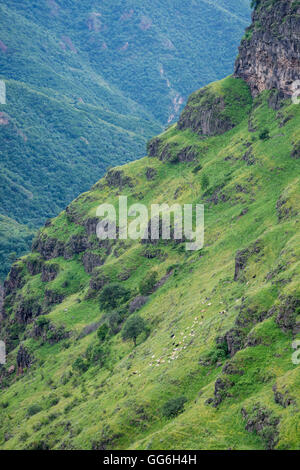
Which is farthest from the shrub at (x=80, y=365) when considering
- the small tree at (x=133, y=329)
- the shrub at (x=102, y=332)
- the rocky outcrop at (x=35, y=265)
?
the rocky outcrop at (x=35, y=265)

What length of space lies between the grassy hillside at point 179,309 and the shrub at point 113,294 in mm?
246

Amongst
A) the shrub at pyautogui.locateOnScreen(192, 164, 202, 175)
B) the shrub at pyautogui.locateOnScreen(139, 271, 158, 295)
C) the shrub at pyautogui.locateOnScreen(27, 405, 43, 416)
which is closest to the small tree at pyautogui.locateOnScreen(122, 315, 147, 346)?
the shrub at pyautogui.locateOnScreen(139, 271, 158, 295)

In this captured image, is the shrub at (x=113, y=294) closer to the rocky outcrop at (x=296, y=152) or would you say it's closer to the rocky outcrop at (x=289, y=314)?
the rocky outcrop at (x=296, y=152)

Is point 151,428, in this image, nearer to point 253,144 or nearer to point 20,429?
point 20,429

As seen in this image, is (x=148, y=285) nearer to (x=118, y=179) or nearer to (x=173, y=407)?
(x=173, y=407)

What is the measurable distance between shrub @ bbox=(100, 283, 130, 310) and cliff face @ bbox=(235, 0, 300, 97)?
4328cm

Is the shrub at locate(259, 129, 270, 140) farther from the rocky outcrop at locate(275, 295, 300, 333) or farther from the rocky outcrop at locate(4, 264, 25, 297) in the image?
the rocky outcrop at locate(4, 264, 25, 297)

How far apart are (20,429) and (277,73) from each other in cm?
7298

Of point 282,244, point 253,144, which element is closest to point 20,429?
point 282,244

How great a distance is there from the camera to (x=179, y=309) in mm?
91500

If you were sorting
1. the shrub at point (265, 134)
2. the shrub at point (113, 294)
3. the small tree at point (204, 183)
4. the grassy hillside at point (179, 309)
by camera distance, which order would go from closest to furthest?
1. the grassy hillside at point (179, 309)
2. the shrub at point (113, 294)
3. the shrub at point (265, 134)
4. the small tree at point (204, 183)

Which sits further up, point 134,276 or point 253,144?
point 253,144

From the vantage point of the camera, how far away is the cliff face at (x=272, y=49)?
117 metres

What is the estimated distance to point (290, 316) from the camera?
59.0m
